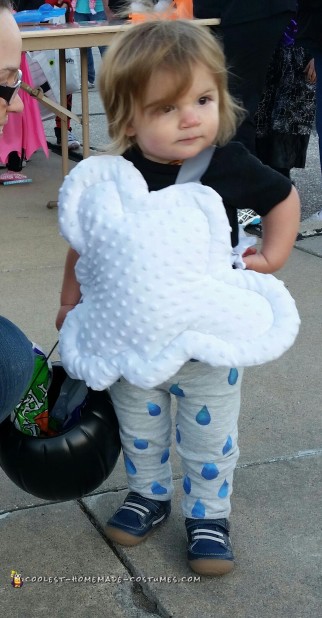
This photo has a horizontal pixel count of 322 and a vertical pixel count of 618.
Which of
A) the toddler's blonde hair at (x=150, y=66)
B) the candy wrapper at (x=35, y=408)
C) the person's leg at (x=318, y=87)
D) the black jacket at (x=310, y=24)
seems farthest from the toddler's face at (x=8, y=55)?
the person's leg at (x=318, y=87)

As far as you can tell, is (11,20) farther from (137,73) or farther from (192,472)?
(192,472)

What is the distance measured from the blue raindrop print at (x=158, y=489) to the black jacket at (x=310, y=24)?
326cm

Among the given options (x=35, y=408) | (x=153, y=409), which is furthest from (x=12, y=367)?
(x=153, y=409)

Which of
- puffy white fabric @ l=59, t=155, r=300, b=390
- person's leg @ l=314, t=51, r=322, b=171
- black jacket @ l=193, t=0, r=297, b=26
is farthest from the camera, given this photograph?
person's leg @ l=314, t=51, r=322, b=171

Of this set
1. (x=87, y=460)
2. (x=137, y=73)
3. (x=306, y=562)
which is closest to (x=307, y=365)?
(x=306, y=562)

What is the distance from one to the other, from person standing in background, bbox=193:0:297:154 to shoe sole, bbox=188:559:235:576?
294 centimetres

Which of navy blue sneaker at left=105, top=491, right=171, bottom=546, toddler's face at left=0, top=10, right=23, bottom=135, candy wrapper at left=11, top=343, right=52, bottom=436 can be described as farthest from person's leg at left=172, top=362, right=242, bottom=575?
toddler's face at left=0, top=10, right=23, bottom=135

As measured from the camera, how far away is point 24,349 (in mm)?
2291

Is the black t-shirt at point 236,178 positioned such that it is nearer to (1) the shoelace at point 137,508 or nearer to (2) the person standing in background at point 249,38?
(1) the shoelace at point 137,508

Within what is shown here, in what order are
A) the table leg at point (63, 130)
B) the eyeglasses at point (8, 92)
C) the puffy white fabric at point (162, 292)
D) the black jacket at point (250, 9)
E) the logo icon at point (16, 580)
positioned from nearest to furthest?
the puffy white fabric at point (162, 292) < the eyeglasses at point (8, 92) < the logo icon at point (16, 580) < the black jacket at point (250, 9) < the table leg at point (63, 130)

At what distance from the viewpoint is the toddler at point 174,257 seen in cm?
214

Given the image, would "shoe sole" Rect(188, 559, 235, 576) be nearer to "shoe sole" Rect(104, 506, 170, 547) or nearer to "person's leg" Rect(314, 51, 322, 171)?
"shoe sole" Rect(104, 506, 170, 547)

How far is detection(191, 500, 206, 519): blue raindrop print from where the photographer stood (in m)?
2.44

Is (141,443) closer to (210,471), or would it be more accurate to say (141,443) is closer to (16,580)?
(210,471)
